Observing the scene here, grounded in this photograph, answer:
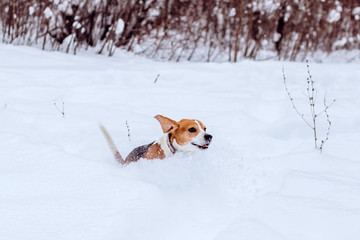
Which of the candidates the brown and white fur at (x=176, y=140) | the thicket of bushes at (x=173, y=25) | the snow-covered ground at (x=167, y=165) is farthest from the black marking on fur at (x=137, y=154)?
the thicket of bushes at (x=173, y=25)

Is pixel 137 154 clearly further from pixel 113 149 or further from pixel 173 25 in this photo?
pixel 173 25

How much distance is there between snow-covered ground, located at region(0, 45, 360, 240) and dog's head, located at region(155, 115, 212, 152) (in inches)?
5.0

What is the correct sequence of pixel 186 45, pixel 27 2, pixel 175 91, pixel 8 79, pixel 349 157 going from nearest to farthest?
pixel 349 157 < pixel 8 79 < pixel 175 91 < pixel 27 2 < pixel 186 45

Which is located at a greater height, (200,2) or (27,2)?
(200,2)

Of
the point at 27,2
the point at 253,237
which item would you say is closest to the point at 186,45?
the point at 27,2

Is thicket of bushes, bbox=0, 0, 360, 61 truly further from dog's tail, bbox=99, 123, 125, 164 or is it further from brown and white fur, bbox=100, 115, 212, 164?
brown and white fur, bbox=100, 115, 212, 164

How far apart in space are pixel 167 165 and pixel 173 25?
5.46 meters

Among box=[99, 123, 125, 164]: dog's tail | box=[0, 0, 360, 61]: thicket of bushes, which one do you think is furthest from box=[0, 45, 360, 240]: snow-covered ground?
box=[0, 0, 360, 61]: thicket of bushes

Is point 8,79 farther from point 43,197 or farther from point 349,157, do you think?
point 349,157

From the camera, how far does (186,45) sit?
302 inches

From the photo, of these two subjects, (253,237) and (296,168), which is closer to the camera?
(253,237)

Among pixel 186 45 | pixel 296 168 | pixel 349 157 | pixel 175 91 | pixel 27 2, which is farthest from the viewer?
pixel 186 45

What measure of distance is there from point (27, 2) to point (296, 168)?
542 centimetres

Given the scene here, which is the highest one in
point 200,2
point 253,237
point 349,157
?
point 200,2
